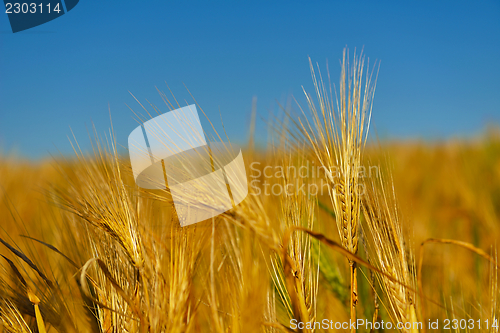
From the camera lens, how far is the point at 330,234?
0.95m

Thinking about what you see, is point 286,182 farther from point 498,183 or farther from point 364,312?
point 498,183

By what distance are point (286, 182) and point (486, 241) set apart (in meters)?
1.22

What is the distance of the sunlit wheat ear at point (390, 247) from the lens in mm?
439

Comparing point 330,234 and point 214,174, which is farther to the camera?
point 330,234

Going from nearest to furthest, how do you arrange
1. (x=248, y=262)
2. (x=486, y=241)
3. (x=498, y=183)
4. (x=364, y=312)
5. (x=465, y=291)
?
(x=248, y=262) → (x=364, y=312) → (x=465, y=291) → (x=486, y=241) → (x=498, y=183)

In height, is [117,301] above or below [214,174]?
below

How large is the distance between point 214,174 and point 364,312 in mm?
547

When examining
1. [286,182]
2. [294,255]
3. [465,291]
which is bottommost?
[465,291]

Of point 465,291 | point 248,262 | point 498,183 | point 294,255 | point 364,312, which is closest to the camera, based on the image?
point 248,262

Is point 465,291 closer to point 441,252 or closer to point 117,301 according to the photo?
point 441,252

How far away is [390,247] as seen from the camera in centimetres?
46

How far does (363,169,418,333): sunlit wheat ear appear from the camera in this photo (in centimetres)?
44

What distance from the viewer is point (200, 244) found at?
1.51 feet

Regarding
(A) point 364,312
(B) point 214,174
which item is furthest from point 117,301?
(A) point 364,312
